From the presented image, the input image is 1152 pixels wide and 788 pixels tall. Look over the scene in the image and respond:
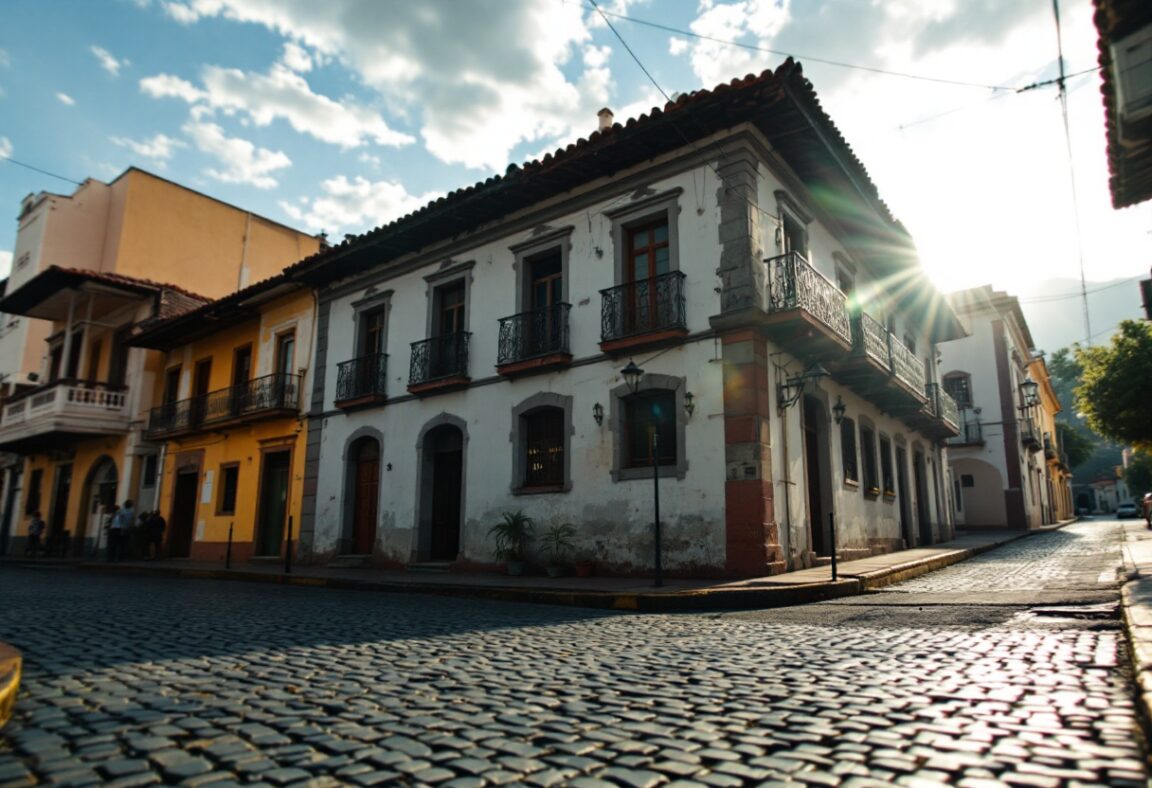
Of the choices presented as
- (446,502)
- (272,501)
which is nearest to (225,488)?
(272,501)

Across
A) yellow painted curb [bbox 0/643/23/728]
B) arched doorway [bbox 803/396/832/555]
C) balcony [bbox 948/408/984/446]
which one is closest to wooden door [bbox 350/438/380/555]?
arched doorway [bbox 803/396/832/555]

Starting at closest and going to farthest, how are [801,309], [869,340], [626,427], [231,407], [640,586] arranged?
[640,586] → [801,309] → [626,427] → [869,340] → [231,407]

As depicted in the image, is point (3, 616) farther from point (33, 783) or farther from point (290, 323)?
point (290, 323)

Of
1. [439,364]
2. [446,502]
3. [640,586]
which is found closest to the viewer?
[640,586]

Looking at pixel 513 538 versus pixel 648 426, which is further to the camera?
pixel 513 538

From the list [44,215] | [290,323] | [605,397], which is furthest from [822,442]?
[44,215]

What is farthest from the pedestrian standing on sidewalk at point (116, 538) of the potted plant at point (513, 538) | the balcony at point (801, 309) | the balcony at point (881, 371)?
the balcony at point (881, 371)

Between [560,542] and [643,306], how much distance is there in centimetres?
437

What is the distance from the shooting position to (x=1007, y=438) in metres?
28.7

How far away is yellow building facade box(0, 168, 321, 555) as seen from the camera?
70.6 ft

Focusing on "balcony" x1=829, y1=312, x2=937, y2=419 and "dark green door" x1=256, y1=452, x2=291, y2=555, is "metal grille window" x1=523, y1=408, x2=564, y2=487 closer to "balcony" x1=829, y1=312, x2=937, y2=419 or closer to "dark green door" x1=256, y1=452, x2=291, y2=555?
"balcony" x1=829, y1=312, x2=937, y2=419

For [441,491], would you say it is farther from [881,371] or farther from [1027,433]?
[1027,433]

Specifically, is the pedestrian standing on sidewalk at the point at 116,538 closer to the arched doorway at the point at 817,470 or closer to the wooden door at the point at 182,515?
the wooden door at the point at 182,515

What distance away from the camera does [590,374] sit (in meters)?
12.2
